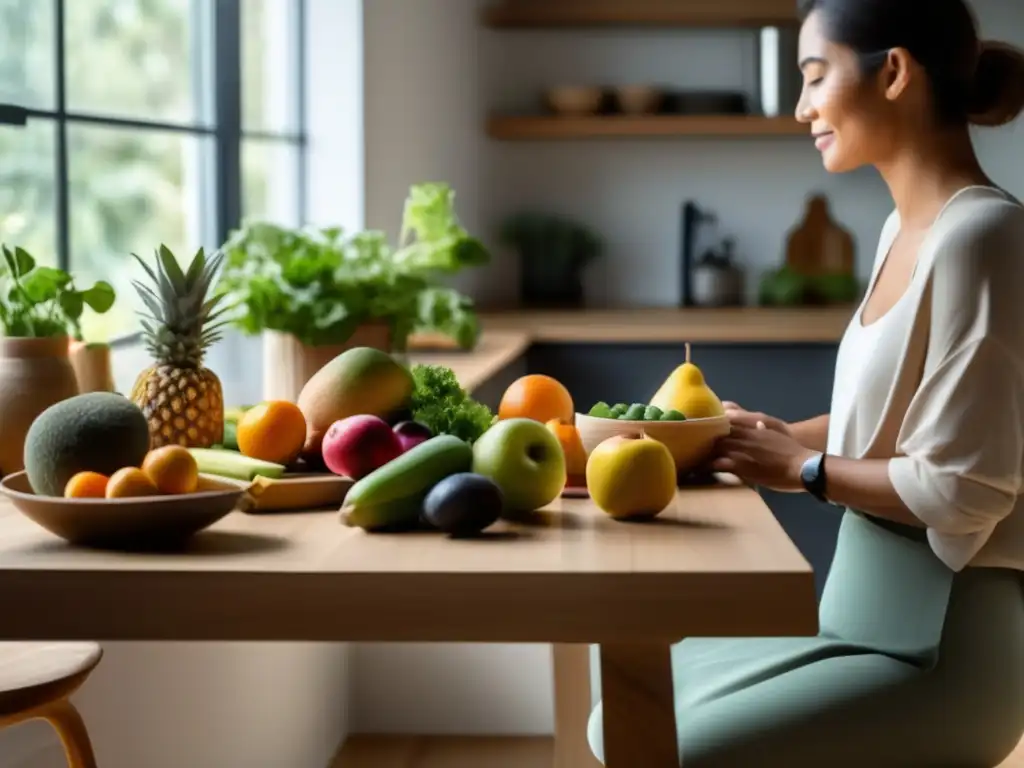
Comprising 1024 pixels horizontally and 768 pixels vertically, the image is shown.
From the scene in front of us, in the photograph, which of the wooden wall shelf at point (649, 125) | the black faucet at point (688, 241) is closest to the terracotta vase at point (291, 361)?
the wooden wall shelf at point (649, 125)

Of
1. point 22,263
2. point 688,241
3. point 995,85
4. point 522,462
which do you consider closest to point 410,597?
point 522,462

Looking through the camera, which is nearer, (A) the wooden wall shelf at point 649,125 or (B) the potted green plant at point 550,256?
(A) the wooden wall shelf at point 649,125

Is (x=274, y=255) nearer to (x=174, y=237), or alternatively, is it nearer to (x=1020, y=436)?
(x=174, y=237)

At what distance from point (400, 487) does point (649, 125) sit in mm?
3502

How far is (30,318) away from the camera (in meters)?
1.89

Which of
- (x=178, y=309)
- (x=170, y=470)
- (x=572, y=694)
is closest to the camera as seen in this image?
(x=170, y=470)

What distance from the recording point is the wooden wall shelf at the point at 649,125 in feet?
15.9

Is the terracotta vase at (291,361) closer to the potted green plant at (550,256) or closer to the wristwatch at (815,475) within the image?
the wristwatch at (815,475)

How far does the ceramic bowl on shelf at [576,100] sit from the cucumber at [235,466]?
334cm

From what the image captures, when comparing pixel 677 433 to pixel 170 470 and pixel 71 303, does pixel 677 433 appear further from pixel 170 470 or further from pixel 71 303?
pixel 71 303

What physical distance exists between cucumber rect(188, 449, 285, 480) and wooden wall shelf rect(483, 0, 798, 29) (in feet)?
11.1

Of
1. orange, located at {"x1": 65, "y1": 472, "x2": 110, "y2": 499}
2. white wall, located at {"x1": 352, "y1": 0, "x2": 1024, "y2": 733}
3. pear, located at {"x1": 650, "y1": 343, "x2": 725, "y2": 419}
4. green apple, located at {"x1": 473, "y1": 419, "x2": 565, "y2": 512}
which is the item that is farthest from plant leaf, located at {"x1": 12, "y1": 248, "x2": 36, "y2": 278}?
white wall, located at {"x1": 352, "y1": 0, "x2": 1024, "y2": 733}

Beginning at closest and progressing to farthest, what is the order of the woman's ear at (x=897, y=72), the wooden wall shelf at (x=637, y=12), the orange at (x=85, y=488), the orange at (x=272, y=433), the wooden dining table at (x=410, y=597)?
the wooden dining table at (x=410, y=597), the orange at (x=85, y=488), the orange at (x=272, y=433), the woman's ear at (x=897, y=72), the wooden wall shelf at (x=637, y=12)

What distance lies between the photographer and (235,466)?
1709mm
